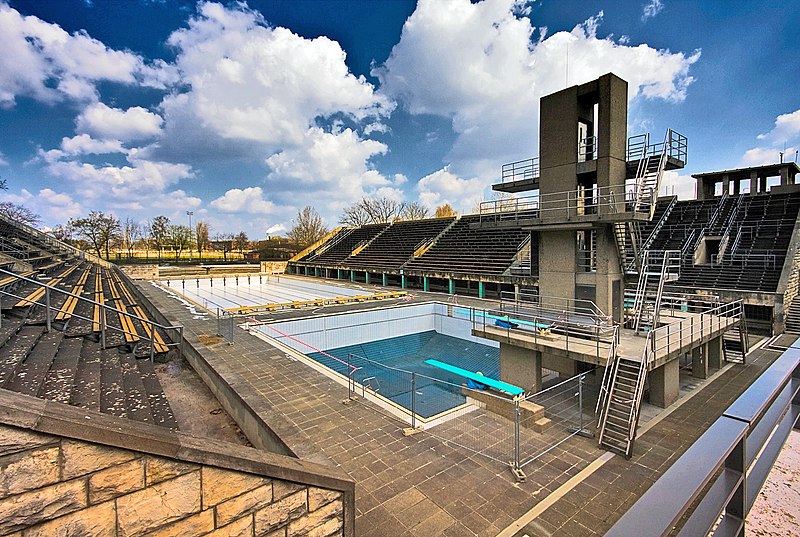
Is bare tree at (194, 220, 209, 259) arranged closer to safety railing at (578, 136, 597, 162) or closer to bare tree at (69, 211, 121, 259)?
bare tree at (69, 211, 121, 259)

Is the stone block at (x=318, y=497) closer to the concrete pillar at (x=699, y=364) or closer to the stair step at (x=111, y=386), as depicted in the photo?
the stair step at (x=111, y=386)

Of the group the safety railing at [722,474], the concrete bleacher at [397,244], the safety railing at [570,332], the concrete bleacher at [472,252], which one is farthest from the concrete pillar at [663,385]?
the concrete bleacher at [397,244]

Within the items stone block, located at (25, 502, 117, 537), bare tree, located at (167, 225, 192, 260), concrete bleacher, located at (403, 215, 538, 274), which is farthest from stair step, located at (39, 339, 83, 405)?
bare tree, located at (167, 225, 192, 260)

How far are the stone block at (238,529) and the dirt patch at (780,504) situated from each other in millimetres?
2491

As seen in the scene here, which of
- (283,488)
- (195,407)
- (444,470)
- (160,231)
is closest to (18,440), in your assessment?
(283,488)

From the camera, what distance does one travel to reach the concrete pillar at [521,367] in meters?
8.41

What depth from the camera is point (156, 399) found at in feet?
17.2

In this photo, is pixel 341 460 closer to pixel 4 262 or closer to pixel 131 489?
pixel 131 489

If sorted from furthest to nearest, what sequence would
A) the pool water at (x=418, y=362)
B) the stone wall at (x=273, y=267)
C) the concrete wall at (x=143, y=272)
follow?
the stone wall at (x=273, y=267)
the concrete wall at (x=143, y=272)
the pool water at (x=418, y=362)

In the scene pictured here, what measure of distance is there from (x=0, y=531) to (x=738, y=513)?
2.82 metres

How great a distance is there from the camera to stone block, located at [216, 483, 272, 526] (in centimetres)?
206

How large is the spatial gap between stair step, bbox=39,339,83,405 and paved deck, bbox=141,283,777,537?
2.22m

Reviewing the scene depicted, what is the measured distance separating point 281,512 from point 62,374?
3621mm

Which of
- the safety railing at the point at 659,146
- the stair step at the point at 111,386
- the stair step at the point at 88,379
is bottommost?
the stair step at the point at 111,386
